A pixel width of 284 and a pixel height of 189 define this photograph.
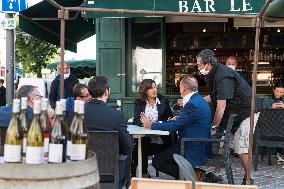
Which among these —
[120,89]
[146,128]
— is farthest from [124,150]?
[120,89]

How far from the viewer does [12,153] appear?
2615mm

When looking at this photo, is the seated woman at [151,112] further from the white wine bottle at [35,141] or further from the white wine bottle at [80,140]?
the white wine bottle at [35,141]

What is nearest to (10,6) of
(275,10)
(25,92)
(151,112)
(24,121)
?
(151,112)

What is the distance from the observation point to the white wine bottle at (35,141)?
2561mm

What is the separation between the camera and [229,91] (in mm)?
6449

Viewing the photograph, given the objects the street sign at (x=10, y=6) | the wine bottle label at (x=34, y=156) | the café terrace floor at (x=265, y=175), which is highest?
the street sign at (x=10, y=6)

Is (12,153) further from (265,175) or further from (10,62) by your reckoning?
(10,62)

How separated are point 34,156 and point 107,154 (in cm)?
212

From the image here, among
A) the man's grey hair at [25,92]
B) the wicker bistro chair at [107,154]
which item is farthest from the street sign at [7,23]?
the wicker bistro chair at [107,154]

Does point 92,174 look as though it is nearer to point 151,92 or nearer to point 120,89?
point 151,92

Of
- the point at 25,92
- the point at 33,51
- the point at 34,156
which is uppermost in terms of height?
the point at 33,51

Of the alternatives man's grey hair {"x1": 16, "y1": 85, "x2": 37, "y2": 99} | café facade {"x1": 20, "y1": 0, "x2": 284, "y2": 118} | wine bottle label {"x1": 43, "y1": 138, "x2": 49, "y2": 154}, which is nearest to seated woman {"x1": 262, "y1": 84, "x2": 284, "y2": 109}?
café facade {"x1": 20, "y1": 0, "x2": 284, "y2": 118}

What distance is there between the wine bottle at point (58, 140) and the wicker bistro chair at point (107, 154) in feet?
5.64

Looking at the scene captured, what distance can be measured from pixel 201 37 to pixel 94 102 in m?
8.30
